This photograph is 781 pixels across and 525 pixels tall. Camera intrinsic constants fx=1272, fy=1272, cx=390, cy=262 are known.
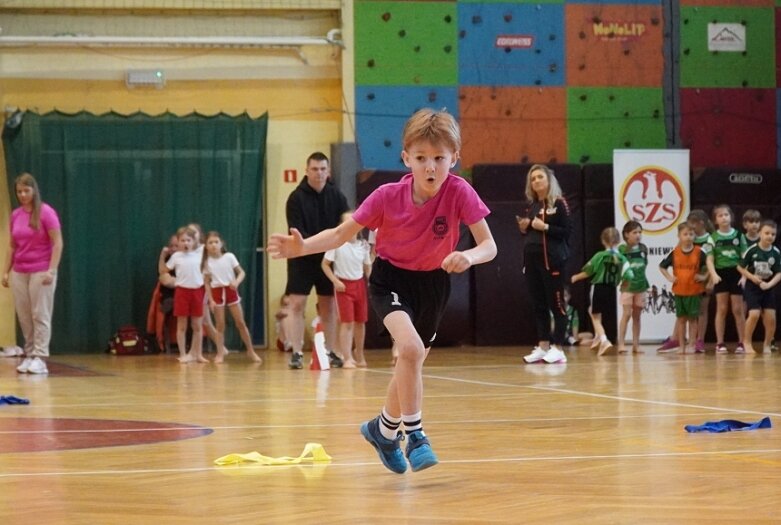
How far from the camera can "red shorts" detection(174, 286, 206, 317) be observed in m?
12.8

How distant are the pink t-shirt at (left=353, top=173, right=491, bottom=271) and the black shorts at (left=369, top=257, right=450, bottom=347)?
3 cm

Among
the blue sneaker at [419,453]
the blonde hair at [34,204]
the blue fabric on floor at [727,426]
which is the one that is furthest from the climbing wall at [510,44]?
the blue sneaker at [419,453]

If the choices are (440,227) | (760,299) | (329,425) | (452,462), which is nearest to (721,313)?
(760,299)

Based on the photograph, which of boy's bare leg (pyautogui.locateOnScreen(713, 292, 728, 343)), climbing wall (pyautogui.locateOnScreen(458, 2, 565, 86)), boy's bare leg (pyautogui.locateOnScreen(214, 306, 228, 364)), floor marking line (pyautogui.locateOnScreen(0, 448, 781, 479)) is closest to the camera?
floor marking line (pyautogui.locateOnScreen(0, 448, 781, 479))

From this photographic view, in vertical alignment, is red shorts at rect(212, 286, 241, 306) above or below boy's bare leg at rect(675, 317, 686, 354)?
above

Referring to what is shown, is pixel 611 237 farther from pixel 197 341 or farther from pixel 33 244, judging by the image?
pixel 33 244

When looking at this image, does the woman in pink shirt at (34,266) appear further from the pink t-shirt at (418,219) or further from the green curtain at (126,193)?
the pink t-shirt at (418,219)

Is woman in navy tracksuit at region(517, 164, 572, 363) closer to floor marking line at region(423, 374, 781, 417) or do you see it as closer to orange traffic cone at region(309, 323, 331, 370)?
orange traffic cone at region(309, 323, 331, 370)

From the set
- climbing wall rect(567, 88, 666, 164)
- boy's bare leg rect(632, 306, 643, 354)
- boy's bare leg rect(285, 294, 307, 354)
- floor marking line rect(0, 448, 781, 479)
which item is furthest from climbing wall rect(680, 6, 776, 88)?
floor marking line rect(0, 448, 781, 479)

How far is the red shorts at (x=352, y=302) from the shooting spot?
11.2 metres

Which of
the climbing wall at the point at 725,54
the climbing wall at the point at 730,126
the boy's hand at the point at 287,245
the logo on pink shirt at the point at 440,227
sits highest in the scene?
the climbing wall at the point at 725,54

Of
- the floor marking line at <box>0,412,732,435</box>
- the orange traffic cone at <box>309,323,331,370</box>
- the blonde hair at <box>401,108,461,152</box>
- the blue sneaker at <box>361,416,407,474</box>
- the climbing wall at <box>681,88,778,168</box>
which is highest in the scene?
the climbing wall at <box>681,88,778,168</box>

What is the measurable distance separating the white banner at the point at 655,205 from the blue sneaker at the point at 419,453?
34.0 ft

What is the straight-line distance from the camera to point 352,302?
1130 cm
